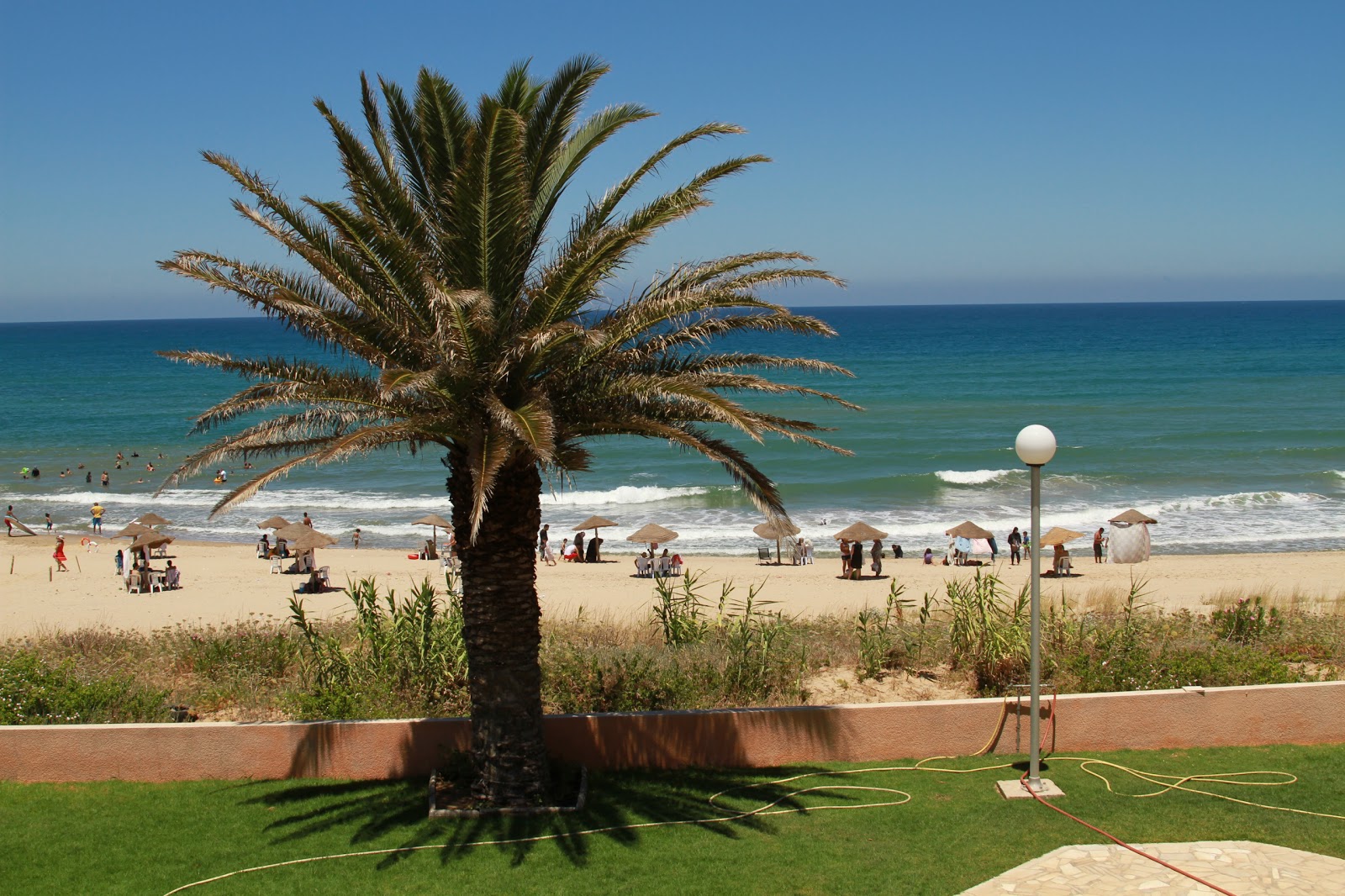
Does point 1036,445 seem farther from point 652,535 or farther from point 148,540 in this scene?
point 148,540

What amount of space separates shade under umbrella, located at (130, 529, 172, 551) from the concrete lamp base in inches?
894

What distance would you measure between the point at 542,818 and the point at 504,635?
4.66 ft

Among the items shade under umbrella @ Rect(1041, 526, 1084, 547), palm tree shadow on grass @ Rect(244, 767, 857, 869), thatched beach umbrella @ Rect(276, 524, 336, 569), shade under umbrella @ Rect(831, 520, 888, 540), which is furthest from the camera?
shade under umbrella @ Rect(831, 520, 888, 540)

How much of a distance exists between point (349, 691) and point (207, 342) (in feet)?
491

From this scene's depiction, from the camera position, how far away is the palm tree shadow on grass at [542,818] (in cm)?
798

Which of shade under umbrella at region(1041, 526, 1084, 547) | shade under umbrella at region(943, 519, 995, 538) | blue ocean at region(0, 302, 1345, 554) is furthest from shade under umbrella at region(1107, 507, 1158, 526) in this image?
shade under umbrella at region(943, 519, 995, 538)

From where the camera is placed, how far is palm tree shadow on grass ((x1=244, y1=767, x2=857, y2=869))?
26.2 feet

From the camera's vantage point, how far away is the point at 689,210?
8320mm

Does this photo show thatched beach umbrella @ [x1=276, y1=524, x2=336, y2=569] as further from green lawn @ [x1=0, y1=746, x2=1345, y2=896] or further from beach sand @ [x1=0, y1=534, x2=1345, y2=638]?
green lawn @ [x1=0, y1=746, x2=1345, y2=896]

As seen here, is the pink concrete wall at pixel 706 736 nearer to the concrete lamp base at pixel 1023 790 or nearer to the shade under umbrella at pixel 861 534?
the concrete lamp base at pixel 1023 790

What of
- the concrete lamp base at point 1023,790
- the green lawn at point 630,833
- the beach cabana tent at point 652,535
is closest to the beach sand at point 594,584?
the beach cabana tent at point 652,535

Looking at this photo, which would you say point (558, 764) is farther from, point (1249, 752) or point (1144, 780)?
point (1249, 752)

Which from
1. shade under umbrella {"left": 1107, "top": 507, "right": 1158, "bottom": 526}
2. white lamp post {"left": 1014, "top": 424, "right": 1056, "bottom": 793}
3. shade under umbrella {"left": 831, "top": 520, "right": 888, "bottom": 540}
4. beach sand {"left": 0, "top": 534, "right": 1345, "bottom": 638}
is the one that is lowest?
beach sand {"left": 0, "top": 534, "right": 1345, "bottom": 638}

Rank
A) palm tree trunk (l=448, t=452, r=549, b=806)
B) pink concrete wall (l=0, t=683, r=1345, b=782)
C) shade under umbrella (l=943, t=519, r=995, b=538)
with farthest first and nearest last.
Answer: shade under umbrella (l=943, t=519, r=995, b=538) → pink concrete wall (l=0, t=683, r=1345, b=782) → palm tree trunk (l=448, t=452, r=549, b=806)
